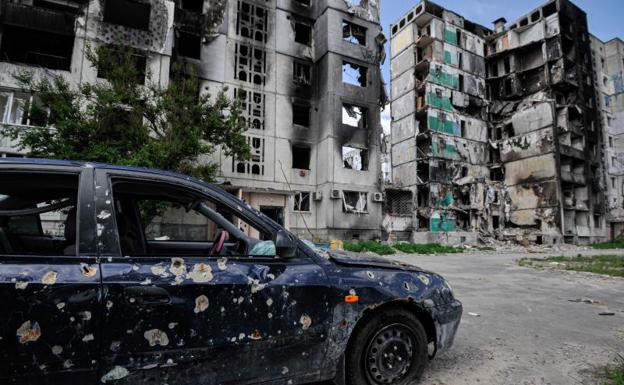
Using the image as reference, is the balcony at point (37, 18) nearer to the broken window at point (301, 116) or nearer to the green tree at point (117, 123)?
the green tree at point (117, 123)

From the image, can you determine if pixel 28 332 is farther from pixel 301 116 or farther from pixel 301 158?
pixel 301 116

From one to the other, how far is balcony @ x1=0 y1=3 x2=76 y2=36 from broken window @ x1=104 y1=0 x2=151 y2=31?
181cm

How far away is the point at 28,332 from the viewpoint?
1590mm

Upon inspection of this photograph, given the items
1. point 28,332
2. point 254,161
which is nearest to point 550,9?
point 254,161

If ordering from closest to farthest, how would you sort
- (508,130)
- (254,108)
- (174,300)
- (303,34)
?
1. (174,300)
2. (254,108)
3. (303,34)
4. (508,130)

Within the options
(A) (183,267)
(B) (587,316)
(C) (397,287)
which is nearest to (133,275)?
(A) (183,267)

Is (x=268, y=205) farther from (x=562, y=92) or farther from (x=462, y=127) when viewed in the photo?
(x=562, y=92)

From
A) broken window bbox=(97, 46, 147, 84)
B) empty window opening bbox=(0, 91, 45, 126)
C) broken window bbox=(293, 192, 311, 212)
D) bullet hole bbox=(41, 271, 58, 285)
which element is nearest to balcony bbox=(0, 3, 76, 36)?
broken window bbox=(97, 46, 147, 84)

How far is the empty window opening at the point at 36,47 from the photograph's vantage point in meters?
15.8

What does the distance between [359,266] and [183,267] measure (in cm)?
127

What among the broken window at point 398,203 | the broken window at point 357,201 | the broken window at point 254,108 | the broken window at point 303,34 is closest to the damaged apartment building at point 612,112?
the broken window at point 398,203

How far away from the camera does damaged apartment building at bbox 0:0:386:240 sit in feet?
52.7

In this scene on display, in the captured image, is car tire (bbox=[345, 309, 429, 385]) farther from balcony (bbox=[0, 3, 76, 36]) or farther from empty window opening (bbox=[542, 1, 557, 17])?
empty window opening (bbox=[542, 1, 557, 17])

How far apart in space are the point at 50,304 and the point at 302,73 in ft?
74.1
